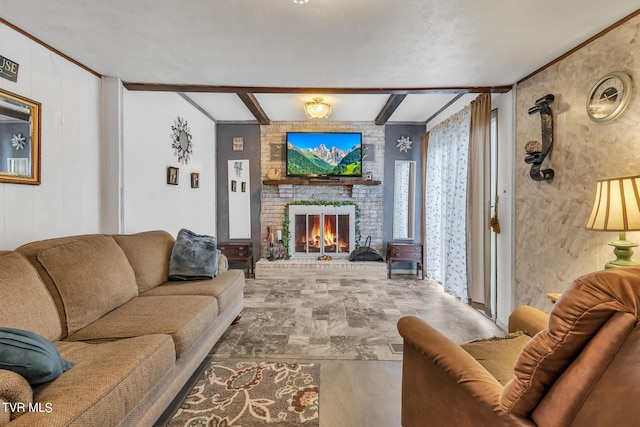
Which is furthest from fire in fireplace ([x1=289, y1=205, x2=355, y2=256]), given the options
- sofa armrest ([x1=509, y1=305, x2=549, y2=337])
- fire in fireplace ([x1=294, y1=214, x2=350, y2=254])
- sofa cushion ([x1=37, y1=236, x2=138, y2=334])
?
sofa armrest ([x1=509, y1=305, x2=549, y2=337])

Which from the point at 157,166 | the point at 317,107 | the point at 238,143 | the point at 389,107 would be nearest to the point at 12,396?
the point at 157,166

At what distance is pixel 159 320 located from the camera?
5.90ft

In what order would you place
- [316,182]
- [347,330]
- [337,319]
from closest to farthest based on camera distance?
[347,330]
[337,319]
[316,182]

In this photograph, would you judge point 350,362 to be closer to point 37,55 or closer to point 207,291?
point 207,291

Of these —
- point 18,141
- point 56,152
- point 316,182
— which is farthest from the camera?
point 316,182

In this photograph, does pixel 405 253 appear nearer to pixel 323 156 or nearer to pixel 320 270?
pixel 320 270

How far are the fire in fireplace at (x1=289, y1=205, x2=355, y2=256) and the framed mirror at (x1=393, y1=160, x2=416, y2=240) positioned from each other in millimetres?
853

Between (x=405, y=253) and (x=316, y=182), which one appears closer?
(x=405, y=253)

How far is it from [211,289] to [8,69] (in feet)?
6.67

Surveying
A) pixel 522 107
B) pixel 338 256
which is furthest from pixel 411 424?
pixel 338 256

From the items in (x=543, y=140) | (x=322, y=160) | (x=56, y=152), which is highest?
(x=322, y=160)

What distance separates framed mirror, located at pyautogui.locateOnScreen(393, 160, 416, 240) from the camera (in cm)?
516

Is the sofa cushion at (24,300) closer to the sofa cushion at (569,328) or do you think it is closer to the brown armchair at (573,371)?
the brown armchair at (573,371)

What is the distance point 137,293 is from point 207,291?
524 mm
